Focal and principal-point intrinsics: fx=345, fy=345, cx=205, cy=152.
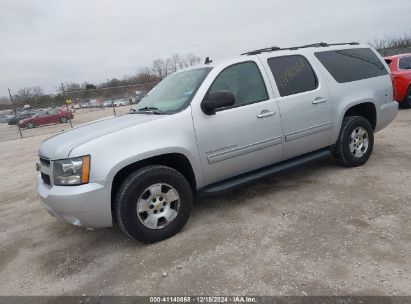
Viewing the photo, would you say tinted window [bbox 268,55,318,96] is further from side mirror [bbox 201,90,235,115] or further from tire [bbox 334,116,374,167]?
side mirror [bbox 201,90,235,115]

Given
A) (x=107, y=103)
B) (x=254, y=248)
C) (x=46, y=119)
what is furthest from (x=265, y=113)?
(x=46, y=119)

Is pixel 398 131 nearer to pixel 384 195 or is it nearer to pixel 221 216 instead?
pixel 384 195

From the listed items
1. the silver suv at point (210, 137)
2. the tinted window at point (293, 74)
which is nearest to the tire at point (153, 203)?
the silver suv at point (210, 137)

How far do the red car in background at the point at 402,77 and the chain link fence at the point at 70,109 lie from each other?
1430 centimetres

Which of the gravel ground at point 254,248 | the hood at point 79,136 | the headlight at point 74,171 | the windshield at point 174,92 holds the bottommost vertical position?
the gravel ground at point 254,248

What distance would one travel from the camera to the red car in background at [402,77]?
987 cm

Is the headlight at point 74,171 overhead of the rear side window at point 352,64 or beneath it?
beneath

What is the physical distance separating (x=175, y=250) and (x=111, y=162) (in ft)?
3.50

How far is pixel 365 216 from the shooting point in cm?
364

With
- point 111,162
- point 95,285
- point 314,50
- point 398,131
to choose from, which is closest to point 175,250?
point 95,285

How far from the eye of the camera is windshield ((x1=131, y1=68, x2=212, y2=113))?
3900 mm

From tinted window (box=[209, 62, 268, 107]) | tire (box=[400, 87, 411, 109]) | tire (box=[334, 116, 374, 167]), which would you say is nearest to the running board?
tire (box=[334, 116, 374, 167])

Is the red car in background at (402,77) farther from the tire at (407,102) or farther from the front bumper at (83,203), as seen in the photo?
the front bumper at (83,203)

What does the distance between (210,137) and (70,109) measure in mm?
23285
